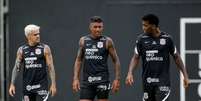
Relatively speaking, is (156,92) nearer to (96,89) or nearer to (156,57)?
(156,57)

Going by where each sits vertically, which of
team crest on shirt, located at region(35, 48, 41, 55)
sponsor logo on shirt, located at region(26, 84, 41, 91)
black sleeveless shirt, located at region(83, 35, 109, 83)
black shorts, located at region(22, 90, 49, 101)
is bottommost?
black shorts, located at region(22, 90, 49, 101)

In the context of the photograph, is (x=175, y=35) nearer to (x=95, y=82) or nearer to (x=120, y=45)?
(x=120, y=45)

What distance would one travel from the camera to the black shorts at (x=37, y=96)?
1443 cm

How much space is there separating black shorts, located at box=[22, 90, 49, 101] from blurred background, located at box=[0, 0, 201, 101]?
3.18m

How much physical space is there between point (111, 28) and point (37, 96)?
357 centimetres

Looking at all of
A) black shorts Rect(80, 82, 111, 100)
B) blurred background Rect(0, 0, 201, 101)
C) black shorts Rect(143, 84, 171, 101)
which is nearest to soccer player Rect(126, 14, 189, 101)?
black shorts Rect(143, 84, 171, 101)

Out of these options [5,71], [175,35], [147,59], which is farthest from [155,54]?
[5,71]

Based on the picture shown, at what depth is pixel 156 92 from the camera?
13.8 meters

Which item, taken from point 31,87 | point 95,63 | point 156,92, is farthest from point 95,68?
point 156,92

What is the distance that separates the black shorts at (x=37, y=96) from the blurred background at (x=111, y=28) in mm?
3184

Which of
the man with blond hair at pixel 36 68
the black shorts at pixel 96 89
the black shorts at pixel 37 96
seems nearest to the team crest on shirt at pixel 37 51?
the man with blond hair at pixel 36 68

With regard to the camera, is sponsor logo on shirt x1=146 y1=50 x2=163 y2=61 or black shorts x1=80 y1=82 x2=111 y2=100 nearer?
sponsor logo on shirt x1=146 y1=50 x2=163 y2=61

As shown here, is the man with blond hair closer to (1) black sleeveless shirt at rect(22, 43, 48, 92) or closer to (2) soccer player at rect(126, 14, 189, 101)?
(1) black sleeveless shirt at rect(22, 43, 48, 92)

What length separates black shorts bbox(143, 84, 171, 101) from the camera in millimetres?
13672
